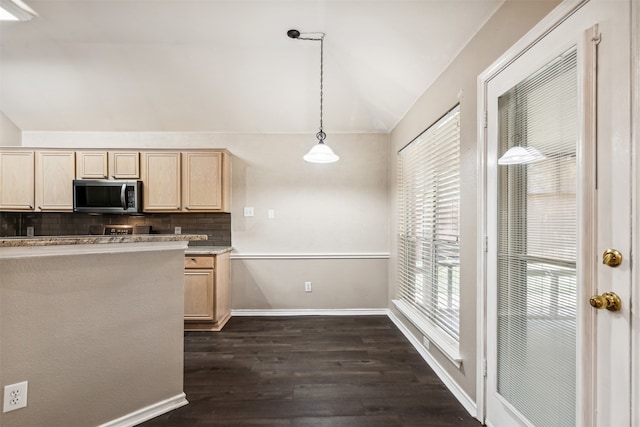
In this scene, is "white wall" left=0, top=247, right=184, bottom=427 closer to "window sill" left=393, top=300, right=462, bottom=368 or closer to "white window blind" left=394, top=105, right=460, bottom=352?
"window sill" left=393, top=300, right=462, bottom=368

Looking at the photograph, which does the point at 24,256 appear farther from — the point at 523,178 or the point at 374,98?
the point at 374,98

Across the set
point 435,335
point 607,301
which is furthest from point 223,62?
point 607,301

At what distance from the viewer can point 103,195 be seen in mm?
3498

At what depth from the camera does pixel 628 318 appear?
3.32 ft

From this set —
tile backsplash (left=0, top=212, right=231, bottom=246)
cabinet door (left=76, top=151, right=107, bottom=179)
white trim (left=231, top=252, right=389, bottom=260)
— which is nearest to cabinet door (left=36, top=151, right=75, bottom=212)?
cabinet door (left=76, top=151, right=107, bottom=179)

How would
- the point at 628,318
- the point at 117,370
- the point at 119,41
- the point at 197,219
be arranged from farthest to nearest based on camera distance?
the point at 197,219
the point at 119,41
the point at 117,370
the point at 628,318

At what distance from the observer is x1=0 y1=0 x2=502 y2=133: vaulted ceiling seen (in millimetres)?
2213

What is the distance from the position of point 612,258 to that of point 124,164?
165 inches

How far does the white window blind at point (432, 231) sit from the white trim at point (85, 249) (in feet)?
6.31

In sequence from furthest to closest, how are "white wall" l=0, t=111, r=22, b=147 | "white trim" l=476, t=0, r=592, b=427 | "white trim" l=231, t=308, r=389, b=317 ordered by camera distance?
"white trim" l=231, t=308, r=389, b=317
"white wall" l=0, t=111, r=22, b=147
"white trim" l=476, t=0, r=592, b=427

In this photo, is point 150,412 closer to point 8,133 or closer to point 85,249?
point 85,249

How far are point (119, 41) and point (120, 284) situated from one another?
230 cm

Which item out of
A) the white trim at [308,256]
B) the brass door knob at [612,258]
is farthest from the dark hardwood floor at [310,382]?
the brass door knob at [612,258]

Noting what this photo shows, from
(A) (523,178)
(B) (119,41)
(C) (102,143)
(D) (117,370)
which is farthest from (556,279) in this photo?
(C) (102,143)
